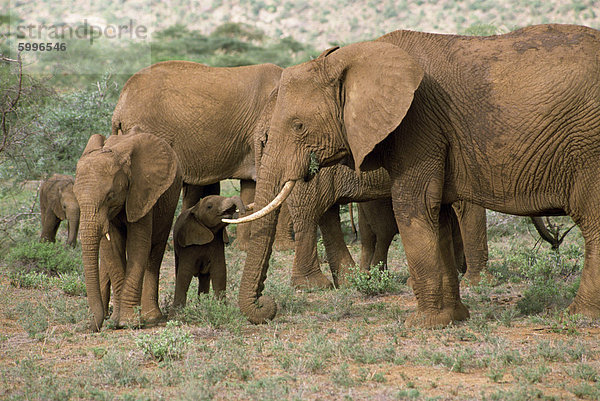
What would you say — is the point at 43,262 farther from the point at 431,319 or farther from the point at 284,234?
the point at 431,319

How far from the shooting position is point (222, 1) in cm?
5466

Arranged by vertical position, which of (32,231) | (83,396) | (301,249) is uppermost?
(83,396)

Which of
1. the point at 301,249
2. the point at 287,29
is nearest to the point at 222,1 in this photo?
the point at 287,29

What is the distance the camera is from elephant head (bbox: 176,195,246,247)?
24.4ft

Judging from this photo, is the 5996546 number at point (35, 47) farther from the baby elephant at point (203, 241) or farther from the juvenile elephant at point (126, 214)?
the baby elephant at point (203, 241)

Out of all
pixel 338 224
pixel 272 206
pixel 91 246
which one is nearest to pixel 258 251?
pixel 272 206

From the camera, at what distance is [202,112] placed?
36.9 ft

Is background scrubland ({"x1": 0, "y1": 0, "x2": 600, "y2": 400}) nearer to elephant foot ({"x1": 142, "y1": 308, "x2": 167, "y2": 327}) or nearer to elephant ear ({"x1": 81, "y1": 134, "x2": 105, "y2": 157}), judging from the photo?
elephant foot ({"x1": 142, "y1": 308, "x2": 167, "y2": 327})

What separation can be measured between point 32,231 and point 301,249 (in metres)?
5.33

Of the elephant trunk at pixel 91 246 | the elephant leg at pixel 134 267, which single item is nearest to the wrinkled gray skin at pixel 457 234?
the elephant leg at pixel 134 267

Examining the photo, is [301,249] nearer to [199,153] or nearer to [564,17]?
[199,153]

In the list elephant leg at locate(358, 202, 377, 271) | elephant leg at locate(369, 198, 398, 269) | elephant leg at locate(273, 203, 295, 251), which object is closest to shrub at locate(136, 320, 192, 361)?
elephant leg at locate(369, 198, 398, 269)

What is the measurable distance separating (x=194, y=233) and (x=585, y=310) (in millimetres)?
3392

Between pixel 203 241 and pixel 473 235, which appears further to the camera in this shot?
pixel 473 235
